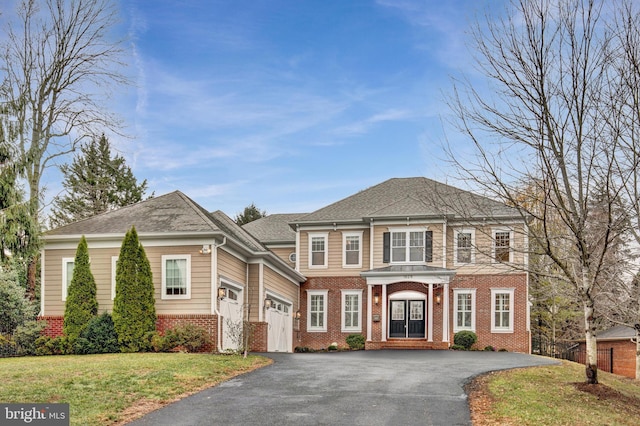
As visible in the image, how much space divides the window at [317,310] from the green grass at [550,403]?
1375 cm

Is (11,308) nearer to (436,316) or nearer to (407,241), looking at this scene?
(407,241)

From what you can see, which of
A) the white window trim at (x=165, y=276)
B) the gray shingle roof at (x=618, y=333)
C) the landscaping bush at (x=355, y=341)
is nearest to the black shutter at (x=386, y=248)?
the landscaping bush at (x=355, y=341)

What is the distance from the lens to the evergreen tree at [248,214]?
51906 mm

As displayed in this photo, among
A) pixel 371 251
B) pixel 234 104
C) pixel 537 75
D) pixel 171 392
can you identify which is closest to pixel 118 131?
pixel 234 104

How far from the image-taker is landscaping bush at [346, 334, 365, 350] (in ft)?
86.9

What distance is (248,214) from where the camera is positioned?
5216 centimetres

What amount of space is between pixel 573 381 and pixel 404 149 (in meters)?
Answer: 6.52

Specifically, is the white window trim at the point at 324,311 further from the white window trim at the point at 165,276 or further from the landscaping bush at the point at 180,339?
the landscaping bush at the point at 180,339

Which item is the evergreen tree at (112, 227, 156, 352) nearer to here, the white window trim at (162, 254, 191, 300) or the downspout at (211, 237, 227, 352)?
the white window trim at (162, 254, 191, 300)

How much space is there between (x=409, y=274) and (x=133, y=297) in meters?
11.7

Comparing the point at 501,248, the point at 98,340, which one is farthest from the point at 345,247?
the point at 501,248

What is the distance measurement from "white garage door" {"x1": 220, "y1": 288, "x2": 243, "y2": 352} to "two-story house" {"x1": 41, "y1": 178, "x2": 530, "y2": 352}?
66mm

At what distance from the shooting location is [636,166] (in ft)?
34.8

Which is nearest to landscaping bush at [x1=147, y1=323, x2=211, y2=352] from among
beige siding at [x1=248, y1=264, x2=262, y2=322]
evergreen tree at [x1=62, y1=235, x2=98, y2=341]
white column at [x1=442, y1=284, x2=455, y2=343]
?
evergreen tree at [x1=62, y1=235, x2=98, y2=341]
